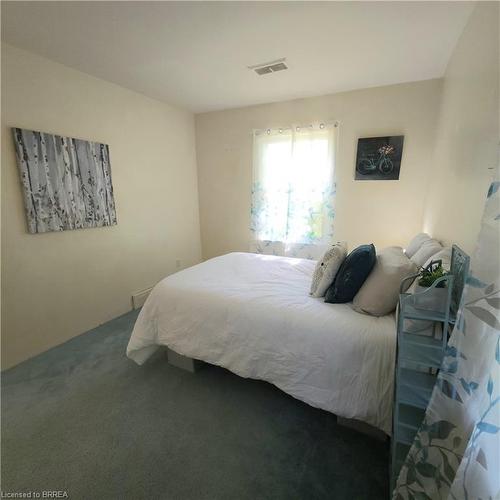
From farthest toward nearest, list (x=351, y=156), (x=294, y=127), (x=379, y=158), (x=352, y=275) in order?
(x=294, y=127) < (x=351, y=156) < (x=379, y=158) < (x=352, y=275)

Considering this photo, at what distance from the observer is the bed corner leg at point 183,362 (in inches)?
78.1

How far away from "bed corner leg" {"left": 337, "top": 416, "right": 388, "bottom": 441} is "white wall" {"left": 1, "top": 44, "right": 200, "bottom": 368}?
8.10ft

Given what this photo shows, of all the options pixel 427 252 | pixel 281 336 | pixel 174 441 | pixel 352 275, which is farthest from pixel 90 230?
pixel 427 252

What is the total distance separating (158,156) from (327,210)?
7.23ft

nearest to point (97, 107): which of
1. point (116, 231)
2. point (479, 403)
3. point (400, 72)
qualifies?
point (116, 231)

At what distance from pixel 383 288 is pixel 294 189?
2.09m

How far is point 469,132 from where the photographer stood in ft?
4.71

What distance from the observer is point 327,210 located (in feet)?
10.3

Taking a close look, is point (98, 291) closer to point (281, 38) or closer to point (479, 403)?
point (281, 38)

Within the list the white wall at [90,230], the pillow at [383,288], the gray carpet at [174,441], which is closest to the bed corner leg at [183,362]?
the gray carpet at [174,441]

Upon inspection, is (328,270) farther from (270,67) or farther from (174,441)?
(270,67)

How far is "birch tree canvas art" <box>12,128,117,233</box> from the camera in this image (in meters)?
2.04

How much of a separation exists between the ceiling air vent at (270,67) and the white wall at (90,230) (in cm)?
144

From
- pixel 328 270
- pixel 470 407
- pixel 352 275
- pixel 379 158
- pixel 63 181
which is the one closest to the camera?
pixel 470 407
